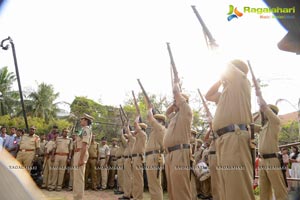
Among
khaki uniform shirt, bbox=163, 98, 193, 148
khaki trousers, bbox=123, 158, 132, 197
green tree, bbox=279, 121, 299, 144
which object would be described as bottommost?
khaki trousers, bbox=123, 158, 132, 197

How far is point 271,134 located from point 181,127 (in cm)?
163

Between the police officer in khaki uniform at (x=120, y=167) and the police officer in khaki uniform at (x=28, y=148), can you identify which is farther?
the police officer in khaki uniform at (x=120, y=167)

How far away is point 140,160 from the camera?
7492mm

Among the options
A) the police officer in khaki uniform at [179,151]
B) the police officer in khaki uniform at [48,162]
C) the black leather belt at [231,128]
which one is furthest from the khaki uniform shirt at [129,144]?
the black leather belt at [231,128]

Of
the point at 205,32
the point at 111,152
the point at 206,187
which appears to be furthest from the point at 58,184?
the point at 205,32

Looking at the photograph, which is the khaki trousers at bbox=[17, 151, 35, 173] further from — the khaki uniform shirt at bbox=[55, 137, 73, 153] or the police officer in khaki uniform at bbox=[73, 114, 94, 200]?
the police officer in khaki uniform at bbox=[73, 114, 94, 200]

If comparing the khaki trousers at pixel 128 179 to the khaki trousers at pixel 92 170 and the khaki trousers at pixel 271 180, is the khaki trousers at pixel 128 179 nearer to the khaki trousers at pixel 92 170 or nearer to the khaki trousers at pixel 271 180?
the khaki trousers at pixel 92 170

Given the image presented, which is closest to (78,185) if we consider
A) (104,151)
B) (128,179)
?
(128,179)

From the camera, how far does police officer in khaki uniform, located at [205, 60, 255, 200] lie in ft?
10.3

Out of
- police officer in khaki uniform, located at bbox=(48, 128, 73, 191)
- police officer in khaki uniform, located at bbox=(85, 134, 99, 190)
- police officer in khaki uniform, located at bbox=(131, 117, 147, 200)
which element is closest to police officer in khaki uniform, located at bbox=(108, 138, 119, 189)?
police officer in khaki uniform, located at bbox=(85, 134, 99, 190)

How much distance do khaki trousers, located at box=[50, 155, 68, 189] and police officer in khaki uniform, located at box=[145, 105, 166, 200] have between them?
4004 millimetres

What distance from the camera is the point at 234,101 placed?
3373 mm

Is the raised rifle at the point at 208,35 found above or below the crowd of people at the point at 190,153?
above

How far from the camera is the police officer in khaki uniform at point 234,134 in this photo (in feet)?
10.3
